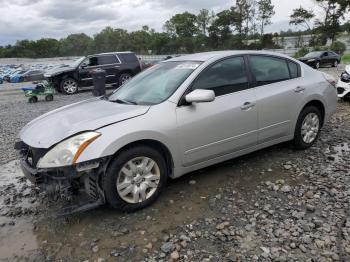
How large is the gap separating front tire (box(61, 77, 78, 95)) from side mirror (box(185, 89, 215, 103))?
1368cm

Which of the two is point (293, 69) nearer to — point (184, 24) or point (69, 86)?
point (69, 86)

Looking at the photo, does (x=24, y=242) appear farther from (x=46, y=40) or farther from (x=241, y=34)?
(x=46, y=40)

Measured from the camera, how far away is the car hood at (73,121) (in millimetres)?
3416

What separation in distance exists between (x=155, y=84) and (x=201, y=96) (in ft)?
2.72

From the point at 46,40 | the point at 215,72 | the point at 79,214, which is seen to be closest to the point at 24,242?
the point at 79,214

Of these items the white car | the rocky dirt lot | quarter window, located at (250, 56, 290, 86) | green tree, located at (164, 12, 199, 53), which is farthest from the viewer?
green tree, located at (164, 12, 199, 53)

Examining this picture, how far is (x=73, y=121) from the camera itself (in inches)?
143

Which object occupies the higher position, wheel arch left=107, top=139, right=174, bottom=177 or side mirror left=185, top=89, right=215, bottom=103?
side mirror left=185, top=89, right=215, bottom=103

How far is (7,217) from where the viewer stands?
3836 mm

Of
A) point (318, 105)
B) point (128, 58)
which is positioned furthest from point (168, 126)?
point (128, 58)

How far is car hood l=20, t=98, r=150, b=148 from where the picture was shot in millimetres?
3416

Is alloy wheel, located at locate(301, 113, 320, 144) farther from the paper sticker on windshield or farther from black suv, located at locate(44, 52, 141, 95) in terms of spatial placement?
black suv, located at locate(44, 52, 141, 95)

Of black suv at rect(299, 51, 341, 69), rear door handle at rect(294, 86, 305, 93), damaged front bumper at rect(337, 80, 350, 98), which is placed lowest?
black suv at rect(299, 51, 341, 69)

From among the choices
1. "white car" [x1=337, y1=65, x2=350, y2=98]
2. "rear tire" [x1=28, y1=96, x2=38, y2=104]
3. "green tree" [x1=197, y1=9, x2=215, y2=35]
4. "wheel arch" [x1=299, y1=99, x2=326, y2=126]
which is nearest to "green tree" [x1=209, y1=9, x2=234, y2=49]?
"green tree" [x1=197, y1=9, x2=215, y2=35]
